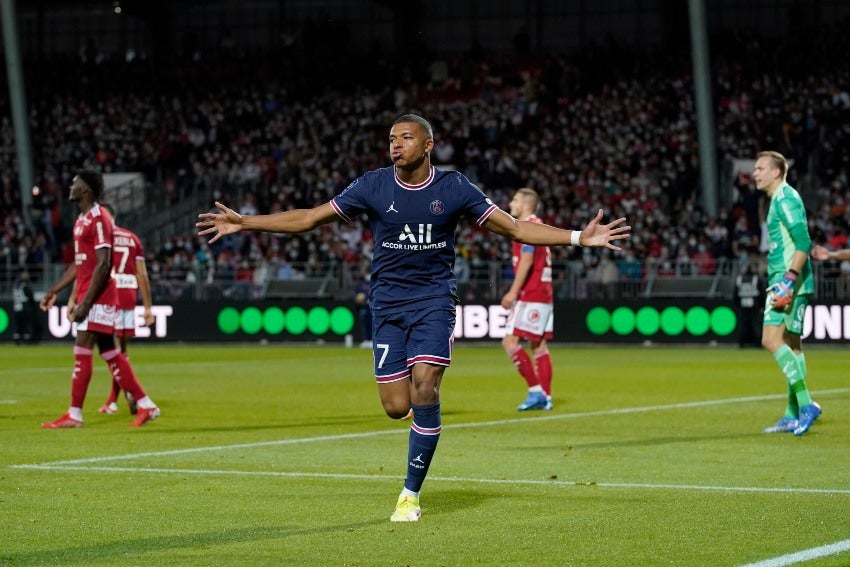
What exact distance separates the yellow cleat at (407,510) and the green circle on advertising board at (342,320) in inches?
1179

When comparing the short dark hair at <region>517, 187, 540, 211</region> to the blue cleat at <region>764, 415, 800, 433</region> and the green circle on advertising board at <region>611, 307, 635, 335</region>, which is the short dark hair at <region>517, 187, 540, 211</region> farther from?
the green circle on advertising board at <region>611, 307, 635, 335</region>

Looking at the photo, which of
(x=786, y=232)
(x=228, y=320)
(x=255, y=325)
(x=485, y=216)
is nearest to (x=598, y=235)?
(x=485, y=216)

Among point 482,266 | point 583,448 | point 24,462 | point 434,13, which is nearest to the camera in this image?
point 24,462

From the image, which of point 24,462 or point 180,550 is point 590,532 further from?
point 24,462

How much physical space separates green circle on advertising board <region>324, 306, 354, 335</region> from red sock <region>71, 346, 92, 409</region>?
23.7 m

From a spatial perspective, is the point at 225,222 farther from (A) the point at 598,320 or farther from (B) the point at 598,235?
(A) the point at 598,320

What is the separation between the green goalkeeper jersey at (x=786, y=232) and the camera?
13.5 m

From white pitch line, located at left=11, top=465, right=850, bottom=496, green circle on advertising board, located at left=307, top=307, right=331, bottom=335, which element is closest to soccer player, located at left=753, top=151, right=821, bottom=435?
white pitch line, located at left=11, top=465, right=850, bottom=496

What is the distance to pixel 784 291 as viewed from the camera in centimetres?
1334

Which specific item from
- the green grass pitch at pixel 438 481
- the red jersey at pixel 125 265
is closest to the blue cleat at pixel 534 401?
the green grass pitch at pixel 438 481

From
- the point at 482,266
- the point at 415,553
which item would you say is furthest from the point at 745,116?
the point at 415,553

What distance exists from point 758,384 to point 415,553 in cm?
1485

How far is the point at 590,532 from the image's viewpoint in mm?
7988

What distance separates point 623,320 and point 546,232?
1111 inches
